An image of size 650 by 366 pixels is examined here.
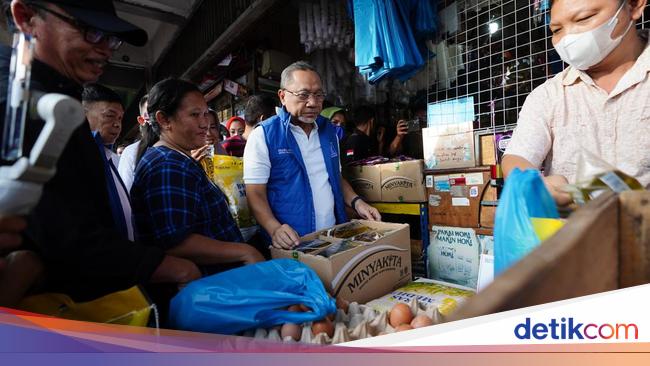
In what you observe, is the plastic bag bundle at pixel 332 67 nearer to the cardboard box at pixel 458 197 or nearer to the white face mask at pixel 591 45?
the cardboard box at pixel 458 197

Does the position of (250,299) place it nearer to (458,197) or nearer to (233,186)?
(233,186)

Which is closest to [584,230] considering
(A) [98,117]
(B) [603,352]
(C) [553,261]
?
(C) [553,261]

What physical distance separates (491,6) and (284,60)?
6.91 ft

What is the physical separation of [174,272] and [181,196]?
28 cm

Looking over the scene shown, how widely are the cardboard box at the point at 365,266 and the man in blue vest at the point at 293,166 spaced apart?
1.20 feet

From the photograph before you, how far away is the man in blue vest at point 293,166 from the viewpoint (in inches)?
66.6

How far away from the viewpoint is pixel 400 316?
38.1 inches

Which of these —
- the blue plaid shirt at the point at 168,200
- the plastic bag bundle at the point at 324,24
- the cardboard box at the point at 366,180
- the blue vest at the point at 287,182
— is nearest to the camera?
the blue plaid shirt at the point at 168,200

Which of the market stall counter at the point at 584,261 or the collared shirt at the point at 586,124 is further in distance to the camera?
the collared shirt at the point at 586,124

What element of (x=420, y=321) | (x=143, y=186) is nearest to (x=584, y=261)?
(x=420, y=321)

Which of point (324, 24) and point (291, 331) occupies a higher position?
point (324, 24)

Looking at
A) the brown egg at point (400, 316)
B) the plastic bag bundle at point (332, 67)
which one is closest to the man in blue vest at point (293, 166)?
the brown egg at point (400, 316)

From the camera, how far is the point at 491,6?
2.41 meters

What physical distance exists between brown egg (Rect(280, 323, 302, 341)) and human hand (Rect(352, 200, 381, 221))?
3.25 ft
